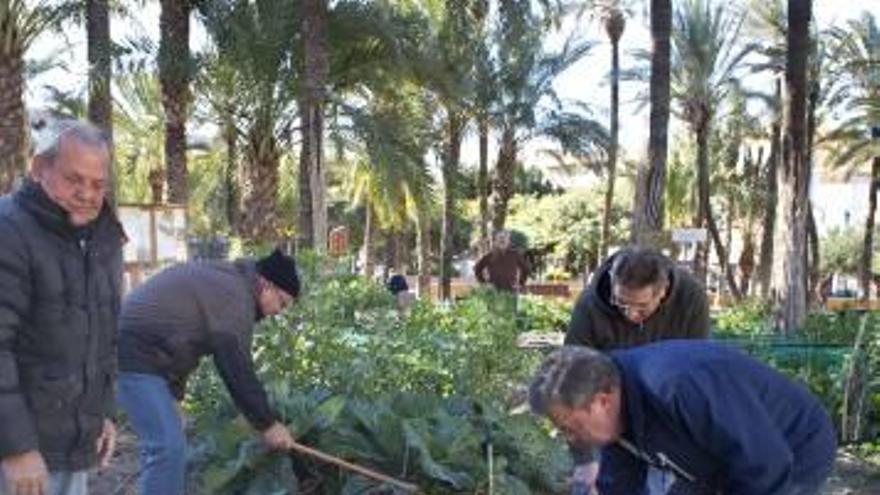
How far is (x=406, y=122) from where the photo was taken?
18969mm

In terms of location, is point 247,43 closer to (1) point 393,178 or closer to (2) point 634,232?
(1) point 393,178

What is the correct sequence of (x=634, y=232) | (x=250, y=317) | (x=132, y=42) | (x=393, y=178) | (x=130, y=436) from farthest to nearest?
(x=393, y=178) → (x=132, y=42) → (x=634, y=232) → (x=130, y=436) → (x=250, y=317)

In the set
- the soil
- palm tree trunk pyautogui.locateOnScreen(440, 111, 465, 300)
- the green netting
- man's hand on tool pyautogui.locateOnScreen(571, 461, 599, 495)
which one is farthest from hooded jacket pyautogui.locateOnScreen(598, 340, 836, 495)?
palm tree trunk pyautogui.locateOnScreen(440, 111, 465, 300)

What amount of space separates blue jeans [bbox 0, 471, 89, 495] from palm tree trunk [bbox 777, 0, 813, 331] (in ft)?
33.8

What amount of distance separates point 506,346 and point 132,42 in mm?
8934

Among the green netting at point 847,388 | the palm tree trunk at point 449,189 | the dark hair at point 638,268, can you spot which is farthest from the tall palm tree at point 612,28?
the dark hair at point 638,268

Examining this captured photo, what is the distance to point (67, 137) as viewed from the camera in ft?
12.0

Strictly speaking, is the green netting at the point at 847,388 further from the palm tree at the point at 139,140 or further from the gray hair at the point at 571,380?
the palm tree at the point at 139,140

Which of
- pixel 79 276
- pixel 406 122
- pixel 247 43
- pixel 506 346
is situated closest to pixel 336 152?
pixel 406 122

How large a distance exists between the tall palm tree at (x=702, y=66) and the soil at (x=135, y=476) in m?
24.0

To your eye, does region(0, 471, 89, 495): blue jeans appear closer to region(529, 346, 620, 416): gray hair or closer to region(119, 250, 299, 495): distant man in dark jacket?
region(119, 250, 299, 495): distant man in dark jacket

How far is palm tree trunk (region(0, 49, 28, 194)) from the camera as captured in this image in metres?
13.9

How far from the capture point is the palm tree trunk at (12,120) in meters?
13.9

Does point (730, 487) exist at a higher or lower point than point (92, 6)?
lower
